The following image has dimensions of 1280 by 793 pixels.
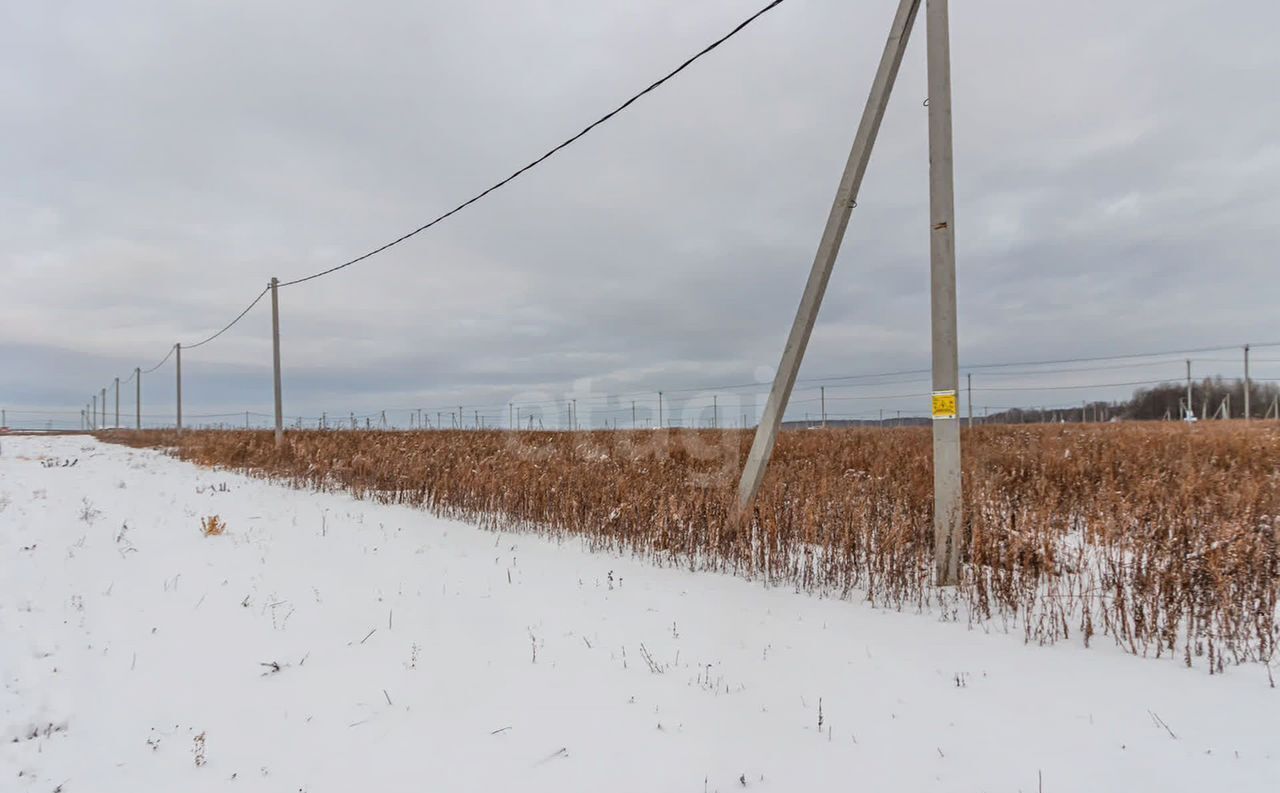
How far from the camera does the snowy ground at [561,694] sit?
2244 millimetres

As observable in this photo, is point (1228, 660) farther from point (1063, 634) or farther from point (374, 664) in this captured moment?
point (374, 664)

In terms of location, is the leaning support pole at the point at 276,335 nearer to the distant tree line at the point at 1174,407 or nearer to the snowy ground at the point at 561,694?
the snowy ground at the point at 561,694

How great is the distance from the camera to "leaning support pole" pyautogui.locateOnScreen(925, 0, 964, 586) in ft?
14.2

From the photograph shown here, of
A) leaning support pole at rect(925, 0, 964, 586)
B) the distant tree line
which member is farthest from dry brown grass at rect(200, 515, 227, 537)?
the distant tree line

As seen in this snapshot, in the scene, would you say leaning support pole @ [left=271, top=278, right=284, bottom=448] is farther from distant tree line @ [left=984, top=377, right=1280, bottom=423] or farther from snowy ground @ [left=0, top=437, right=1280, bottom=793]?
distant tree line @ [left=984, top=377, right=1280, bottom=423]

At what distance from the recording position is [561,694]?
289 cm

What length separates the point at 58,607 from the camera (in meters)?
4.05

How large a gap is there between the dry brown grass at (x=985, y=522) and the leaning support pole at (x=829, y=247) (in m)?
0.51

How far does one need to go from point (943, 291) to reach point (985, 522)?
177 cm

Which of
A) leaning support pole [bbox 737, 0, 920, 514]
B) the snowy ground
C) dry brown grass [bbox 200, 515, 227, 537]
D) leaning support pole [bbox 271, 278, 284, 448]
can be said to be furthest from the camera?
leaning support pole [bbox 271, 278, 284, 448]

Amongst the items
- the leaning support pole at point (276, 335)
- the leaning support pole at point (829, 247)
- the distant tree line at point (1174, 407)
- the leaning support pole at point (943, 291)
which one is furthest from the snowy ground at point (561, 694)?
the distant tree line at point (1174, 407)

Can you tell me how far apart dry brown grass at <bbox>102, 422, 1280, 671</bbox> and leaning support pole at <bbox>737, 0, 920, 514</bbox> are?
1.68ft

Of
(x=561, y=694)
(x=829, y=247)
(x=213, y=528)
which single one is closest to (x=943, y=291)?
(x=829, y=247)

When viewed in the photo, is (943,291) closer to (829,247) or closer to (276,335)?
(829,247)
